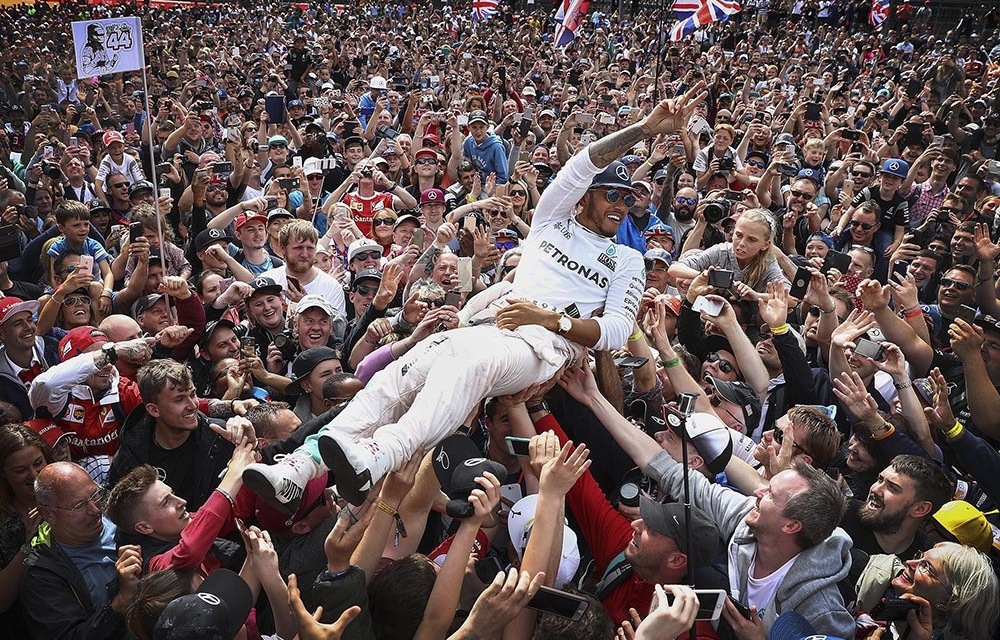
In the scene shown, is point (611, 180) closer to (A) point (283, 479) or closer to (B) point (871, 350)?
(B) point (871, 350)

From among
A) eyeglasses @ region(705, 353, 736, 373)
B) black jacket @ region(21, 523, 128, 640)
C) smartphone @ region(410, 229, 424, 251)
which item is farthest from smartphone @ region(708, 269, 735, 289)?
black jacket @ region(21, 523, 128, 640)

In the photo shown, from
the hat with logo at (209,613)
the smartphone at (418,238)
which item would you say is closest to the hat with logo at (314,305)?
the smartphone at (418,238)

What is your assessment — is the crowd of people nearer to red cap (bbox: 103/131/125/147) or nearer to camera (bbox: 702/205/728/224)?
camera (bbox: 702/205/728/224)

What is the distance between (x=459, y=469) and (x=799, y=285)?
3.94 m

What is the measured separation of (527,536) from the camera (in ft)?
11.7

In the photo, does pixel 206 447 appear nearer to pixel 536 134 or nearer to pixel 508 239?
pixel 508 239

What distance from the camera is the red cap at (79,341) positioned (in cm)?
531

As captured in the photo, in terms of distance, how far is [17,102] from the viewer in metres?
15.7

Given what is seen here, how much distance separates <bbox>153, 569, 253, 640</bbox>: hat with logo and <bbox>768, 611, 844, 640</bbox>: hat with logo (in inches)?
72.9

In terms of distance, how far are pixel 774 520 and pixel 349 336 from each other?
3354mm

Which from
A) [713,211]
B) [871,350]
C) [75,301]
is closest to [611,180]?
[871,350]

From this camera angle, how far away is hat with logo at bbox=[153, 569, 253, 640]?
2748 mm

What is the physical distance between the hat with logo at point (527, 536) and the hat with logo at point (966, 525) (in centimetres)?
161

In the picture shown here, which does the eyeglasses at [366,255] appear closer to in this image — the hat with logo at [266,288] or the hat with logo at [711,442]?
the hat with logo at [266,288]
